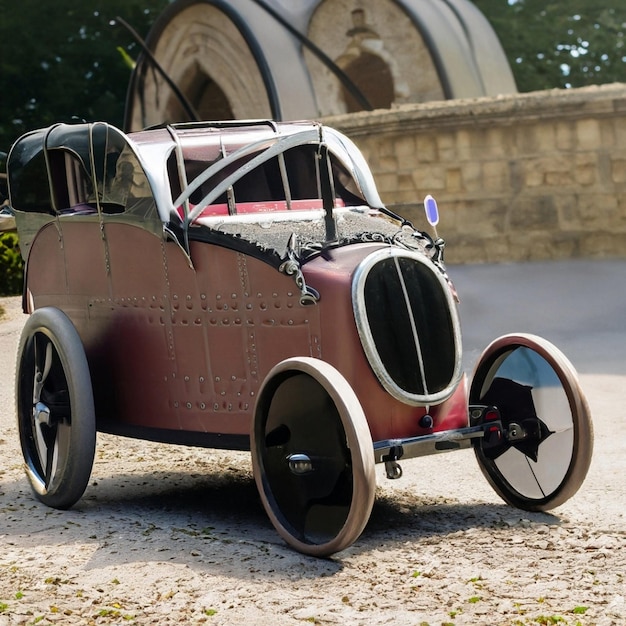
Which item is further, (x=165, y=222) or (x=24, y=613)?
(x=165, y=222)

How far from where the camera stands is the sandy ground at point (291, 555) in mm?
4418

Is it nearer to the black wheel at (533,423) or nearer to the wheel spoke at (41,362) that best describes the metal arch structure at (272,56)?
the wheel spoke at (41,362)

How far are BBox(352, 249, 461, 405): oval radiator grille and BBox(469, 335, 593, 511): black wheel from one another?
1.70 ft

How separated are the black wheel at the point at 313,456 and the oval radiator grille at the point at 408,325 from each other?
31 centimetres

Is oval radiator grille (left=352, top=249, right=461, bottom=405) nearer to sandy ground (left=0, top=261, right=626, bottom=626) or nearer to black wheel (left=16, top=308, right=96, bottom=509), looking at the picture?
sandy ground (left=0, top=261, right=626, bottom=626)

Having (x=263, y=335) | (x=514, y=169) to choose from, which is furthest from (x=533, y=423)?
(x=514, y=169)

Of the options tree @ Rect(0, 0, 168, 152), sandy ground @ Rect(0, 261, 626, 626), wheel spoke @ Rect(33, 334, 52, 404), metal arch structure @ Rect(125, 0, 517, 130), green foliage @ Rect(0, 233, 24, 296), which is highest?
tree @ Rect(0, 0, 168, 152)

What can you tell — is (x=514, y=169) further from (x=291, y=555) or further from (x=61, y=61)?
(x=61, y=61)

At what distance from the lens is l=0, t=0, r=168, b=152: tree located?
89.2 feet

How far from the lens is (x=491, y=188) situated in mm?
14102

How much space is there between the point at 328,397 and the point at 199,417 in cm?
101

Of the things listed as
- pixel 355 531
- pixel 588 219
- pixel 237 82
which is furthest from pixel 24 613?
pixel 237 82

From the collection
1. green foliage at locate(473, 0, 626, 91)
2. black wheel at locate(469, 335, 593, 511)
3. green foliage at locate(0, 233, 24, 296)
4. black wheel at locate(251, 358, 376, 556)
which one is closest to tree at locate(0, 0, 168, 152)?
green foliage at locate(473, 0, 626, 91)

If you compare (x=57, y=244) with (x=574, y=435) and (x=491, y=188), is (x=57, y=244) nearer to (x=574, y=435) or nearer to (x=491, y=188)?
(x=574, y=435)
